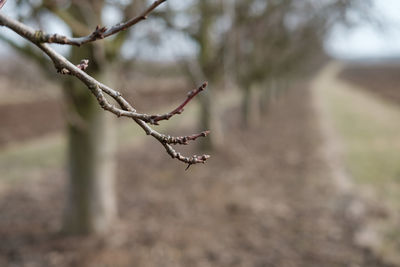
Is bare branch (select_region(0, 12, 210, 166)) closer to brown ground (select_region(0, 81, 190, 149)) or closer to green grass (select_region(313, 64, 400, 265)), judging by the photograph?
green grass (select_region(313, 64, 400, 265))

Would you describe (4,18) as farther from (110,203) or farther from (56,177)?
(56,177)

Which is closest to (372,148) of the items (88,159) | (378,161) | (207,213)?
(378,161)

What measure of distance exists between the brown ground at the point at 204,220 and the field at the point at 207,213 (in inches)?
0.6

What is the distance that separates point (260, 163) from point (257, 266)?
4.82 meters

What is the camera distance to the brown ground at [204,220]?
4281 mm

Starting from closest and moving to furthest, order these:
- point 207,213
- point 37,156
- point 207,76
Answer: point 207,213, point 207,76, point 37,156

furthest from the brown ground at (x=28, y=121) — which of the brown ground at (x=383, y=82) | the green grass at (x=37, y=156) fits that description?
the brown ground at (x=383, y=82)

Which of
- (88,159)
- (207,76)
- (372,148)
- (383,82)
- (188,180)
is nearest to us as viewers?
(88,159)

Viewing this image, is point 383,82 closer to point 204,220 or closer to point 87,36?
point 204,220

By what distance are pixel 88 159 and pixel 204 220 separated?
6.55 ft

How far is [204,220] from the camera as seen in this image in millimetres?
5332

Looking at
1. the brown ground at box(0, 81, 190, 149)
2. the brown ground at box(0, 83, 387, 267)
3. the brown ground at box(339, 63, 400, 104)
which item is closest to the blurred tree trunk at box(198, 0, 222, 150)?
the brown ground at box(0, 83, 387, 267)

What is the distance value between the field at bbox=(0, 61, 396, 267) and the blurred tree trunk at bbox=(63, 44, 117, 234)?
0.89ft

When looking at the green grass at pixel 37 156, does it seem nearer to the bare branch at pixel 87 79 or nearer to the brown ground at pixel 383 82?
the bare branch at pixel 87 79
